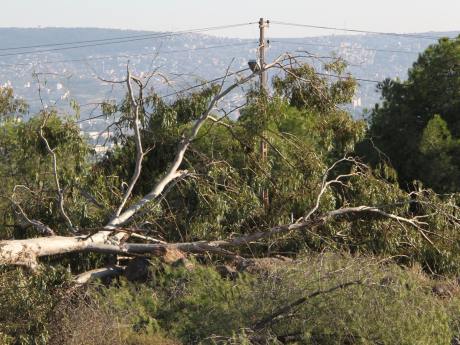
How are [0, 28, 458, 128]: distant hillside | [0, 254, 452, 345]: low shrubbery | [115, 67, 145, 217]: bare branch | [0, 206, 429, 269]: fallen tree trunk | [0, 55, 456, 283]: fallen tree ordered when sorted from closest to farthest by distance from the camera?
[0, 254, 452, 345]: low shrubbery → [0, 206, 429, 269]: fallen tree trunk → [0, 55, 456, 283]: fallen tree → [115, 67, 145, 217]: bare branch → [0, 28, 458, 128]: distant hillside

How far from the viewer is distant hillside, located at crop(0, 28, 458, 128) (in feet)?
49.9

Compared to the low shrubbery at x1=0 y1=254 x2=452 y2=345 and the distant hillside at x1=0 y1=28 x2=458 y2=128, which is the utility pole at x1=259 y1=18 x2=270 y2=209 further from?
the low shrubbery at x1=0 y1=254 x2=452 y2=345

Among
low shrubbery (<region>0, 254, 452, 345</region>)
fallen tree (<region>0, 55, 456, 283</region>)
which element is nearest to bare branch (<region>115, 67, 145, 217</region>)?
fallen tree (<region>0, 55, 456, 283</region>)

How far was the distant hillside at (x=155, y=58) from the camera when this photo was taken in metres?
15.2

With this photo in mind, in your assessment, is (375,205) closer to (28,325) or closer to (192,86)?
(192,86)

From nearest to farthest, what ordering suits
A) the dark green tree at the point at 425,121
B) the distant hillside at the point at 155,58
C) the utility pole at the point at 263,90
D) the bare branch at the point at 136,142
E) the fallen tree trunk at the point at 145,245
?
the fallen tree trunk at the point at 145,245
the bare branch at the point at 136,142
the utility pole at the point at 263,90
the distant hillside at the point at 155,58
the dark green tree at the point at 425,121

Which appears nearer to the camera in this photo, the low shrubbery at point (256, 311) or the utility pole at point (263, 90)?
the low shrubbery at point (256, 311)

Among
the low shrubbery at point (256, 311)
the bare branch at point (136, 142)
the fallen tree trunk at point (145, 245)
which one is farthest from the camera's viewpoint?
the bare branch at point (136, 142)

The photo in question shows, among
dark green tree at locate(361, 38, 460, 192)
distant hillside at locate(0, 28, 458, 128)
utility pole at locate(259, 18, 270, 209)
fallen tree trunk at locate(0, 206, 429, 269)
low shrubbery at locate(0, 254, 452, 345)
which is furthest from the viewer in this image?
dark green tree at locate(361, 38, 460, 192)

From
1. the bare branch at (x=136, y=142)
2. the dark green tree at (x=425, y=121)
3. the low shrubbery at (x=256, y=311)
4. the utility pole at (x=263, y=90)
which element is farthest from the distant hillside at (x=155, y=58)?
the low shrubbery at (x=256, y=311)

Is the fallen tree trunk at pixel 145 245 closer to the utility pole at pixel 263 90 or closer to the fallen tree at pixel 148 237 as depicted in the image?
the fallen tree at pixel 148 237

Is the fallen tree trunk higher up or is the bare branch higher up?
the bare branch

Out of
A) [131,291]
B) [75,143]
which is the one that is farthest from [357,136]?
[131,291]

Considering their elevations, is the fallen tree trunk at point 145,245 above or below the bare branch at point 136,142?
below
